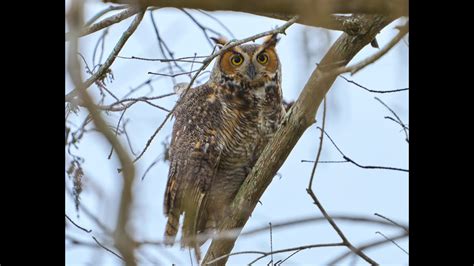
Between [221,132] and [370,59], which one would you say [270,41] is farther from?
[370,59]

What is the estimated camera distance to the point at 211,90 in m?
3.33

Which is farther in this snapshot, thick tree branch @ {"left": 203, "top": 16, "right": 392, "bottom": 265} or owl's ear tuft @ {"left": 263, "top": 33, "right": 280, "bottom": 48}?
owl's ear tuft @ {"left": 263, "top": 33, "right": 280, "bottom": 48}

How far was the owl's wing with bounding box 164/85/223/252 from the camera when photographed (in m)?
3.02

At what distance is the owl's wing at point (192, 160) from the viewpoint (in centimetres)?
302

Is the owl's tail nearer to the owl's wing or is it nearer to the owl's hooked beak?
the owl's wing

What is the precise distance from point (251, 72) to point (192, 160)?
2.07 ft

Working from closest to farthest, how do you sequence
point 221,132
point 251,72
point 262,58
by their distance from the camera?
point 221,132
point 251,72
point 262,58

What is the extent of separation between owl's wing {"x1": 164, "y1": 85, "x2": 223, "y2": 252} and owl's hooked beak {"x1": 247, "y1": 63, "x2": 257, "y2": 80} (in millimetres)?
284

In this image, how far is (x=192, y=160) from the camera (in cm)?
305

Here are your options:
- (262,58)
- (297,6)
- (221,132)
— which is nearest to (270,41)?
(262,58)

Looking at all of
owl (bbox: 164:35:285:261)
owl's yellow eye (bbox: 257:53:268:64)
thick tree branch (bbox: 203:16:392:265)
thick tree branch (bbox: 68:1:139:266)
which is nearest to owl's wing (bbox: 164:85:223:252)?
owl (bbox: 164:35:285:261)
